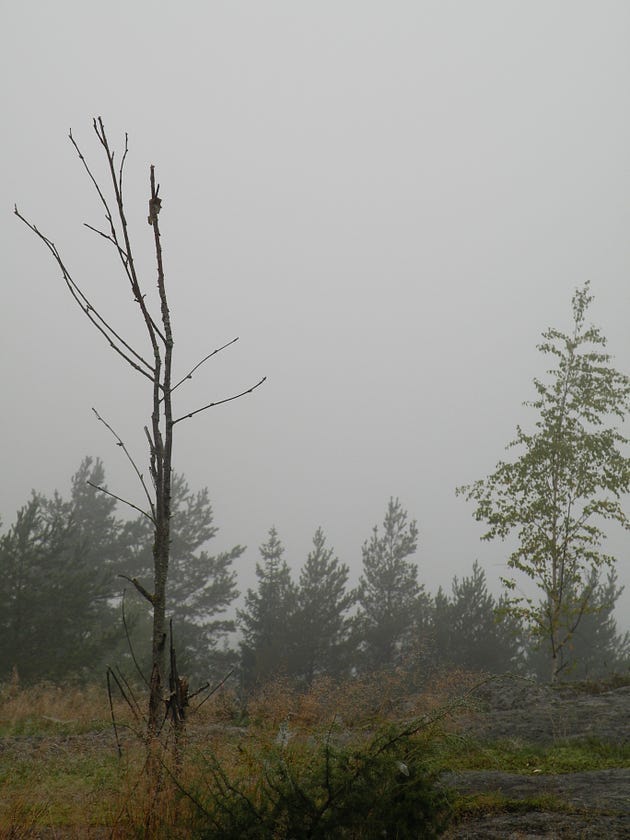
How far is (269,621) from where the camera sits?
29.4 m

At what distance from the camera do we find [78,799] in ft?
11.5

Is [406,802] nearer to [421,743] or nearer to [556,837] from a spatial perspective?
[421,743]

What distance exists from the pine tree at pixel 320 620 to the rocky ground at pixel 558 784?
66.4ft

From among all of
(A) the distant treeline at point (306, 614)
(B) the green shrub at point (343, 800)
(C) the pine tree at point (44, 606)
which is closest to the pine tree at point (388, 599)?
(A) the distant treeline at point (306, 614)

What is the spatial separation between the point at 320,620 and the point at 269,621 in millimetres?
2709

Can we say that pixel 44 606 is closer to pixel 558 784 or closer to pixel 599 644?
pixel 558 784

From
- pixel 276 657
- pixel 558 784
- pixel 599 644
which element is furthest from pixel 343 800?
pixel 599 644

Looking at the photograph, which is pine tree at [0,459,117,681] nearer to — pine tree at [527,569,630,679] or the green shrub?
the green shrub

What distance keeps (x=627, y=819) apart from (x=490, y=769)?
2.16 meters

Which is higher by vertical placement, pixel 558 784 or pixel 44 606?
pixel 44 606

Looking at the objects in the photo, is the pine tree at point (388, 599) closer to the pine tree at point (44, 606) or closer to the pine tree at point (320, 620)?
the pine tree at point (320, 620)

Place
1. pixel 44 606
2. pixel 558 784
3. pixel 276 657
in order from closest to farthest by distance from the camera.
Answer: pixel 558 784, pixel 44 606, pixel 276 657

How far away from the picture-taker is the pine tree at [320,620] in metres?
27.9

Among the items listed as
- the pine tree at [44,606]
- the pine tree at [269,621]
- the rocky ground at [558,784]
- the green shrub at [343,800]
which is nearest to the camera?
the green shrub at [343,800]
